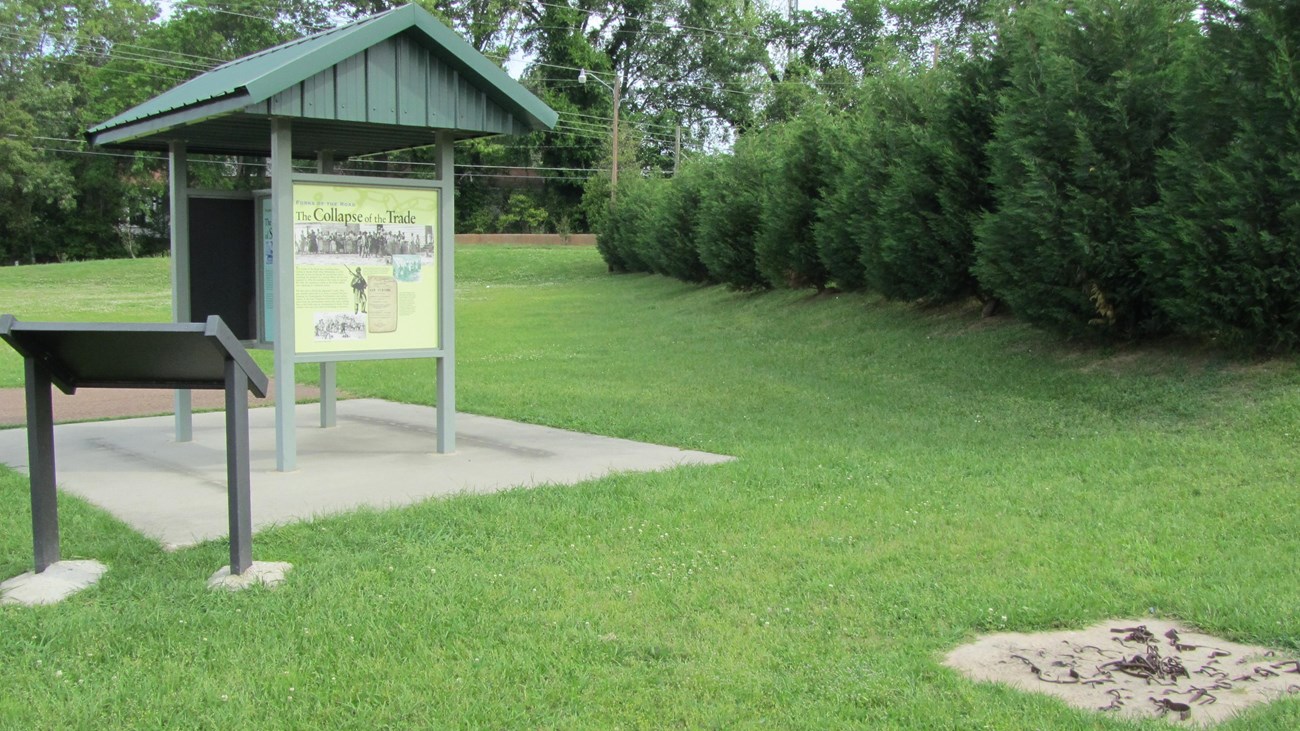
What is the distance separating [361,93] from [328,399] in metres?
3.15

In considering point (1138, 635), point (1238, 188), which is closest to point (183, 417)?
point (1138, 635)

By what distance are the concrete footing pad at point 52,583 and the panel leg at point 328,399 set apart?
4424 millimetres

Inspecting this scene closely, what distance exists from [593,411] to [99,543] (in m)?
5.25

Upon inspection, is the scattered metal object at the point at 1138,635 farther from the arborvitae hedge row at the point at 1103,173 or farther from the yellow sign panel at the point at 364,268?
the yellow sign panel at the point at 364,268

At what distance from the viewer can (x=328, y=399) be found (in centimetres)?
977

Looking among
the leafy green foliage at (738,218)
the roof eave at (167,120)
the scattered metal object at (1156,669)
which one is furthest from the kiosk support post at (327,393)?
the leafy green foliage at (738,218)

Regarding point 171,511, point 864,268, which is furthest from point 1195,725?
point 864,268

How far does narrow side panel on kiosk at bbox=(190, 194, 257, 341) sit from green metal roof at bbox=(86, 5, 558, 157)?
0.64 m

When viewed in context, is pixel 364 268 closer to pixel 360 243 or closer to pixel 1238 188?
pixel 360 243

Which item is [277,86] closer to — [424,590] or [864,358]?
[424,590]

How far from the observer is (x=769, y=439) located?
8.76 metres

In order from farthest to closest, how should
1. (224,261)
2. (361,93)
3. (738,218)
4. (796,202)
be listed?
(738,218), (796,202), (224,261), (361,93)

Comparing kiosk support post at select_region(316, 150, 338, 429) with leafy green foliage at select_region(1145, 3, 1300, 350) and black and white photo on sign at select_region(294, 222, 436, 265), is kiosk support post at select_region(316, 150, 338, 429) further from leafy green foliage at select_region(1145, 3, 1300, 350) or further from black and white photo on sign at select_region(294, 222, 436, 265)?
leafy green foliage at select_region(1145, 3, 1300, 350)

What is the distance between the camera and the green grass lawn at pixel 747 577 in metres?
3.81
